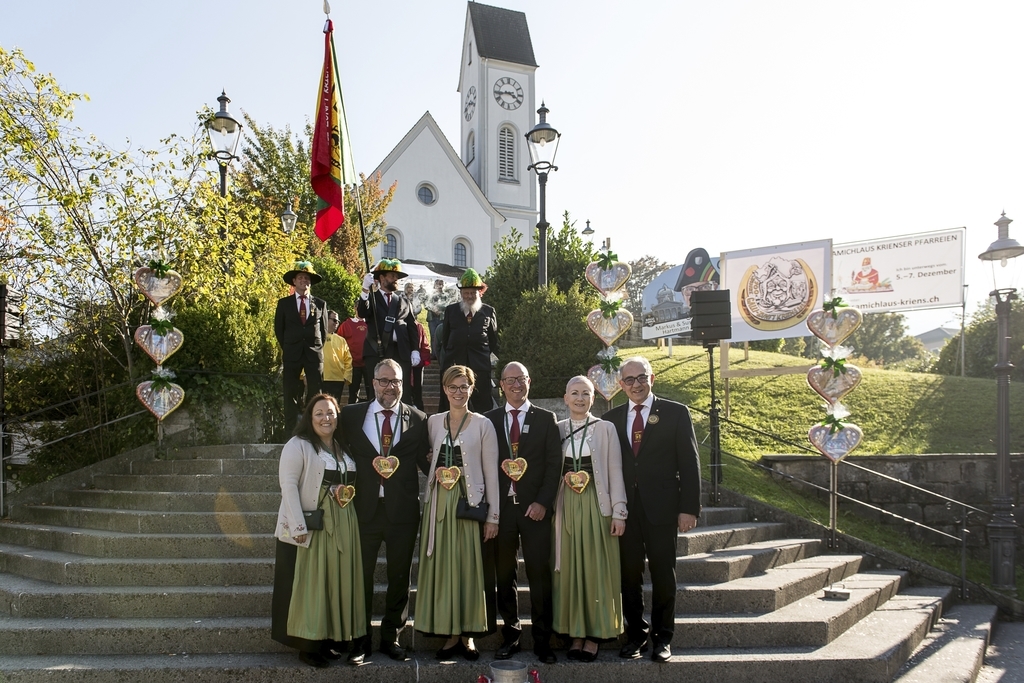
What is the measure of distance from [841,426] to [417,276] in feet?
63.0

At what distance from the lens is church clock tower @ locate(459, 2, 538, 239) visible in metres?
38.1

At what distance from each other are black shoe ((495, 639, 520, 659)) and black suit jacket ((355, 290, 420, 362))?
3.54 m

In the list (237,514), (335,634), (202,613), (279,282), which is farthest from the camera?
(279,282)

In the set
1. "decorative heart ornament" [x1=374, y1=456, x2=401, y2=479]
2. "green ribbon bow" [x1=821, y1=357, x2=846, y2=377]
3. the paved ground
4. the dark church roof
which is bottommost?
the paved ground

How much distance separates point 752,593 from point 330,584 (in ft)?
11.4

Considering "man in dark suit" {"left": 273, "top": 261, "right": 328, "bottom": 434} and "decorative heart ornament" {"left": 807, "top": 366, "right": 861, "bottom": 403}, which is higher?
"man in dark suit" {"left": 273, "top": 261, "right": 328, "bottom": 434}

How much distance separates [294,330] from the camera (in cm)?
788

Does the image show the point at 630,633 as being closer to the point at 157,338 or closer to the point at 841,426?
the point at 841,426

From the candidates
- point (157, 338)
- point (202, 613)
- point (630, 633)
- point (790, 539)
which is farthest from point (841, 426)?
point (157, 338)

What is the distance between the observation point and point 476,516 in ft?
15.8

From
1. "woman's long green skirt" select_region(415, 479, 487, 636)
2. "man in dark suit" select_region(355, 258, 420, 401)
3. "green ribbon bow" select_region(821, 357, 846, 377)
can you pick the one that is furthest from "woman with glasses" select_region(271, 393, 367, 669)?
"green ribbon bow" select_region(821, 357, 846, 377)

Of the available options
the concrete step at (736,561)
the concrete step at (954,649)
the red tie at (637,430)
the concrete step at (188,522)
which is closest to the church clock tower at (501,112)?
the concrete step at (736,561)

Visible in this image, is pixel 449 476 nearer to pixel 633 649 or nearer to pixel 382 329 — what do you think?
pixel 633 649

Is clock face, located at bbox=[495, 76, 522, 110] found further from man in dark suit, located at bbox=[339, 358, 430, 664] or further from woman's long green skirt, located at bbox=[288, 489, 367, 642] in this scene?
woman's long green skirt, located at bbox=[288, 489, 367, 642]
